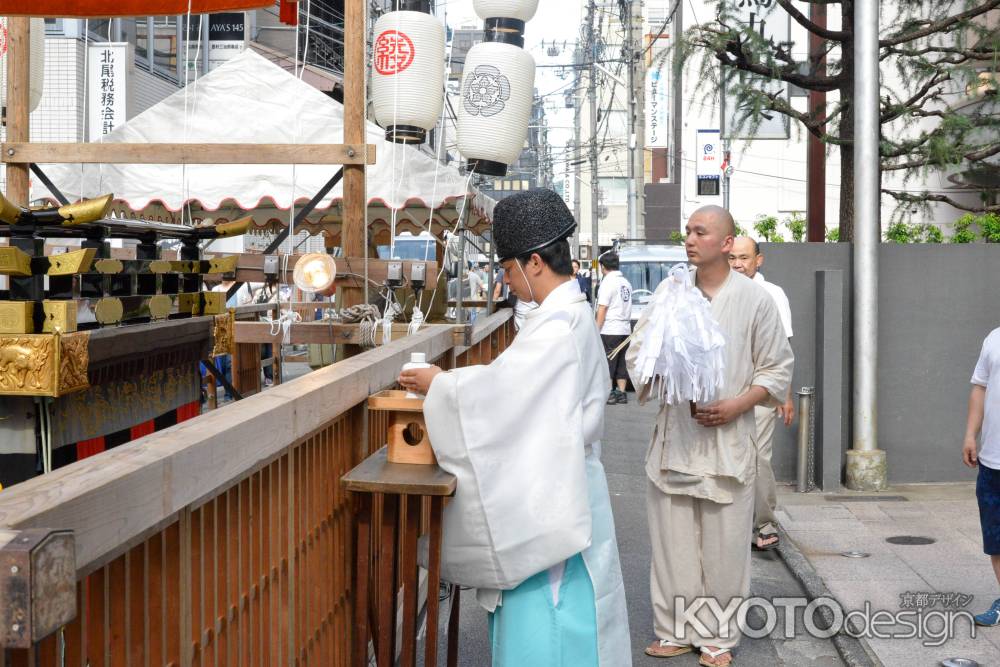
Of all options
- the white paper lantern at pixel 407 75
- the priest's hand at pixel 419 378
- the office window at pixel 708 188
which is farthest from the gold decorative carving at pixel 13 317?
the office window at pixel 708 188

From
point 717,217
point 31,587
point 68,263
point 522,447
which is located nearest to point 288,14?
point 717,217

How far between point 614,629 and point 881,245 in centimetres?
659

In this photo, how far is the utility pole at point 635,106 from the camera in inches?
1202

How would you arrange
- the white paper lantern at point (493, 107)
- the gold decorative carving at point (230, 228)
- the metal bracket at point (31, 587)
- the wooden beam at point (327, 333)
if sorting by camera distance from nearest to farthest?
the metal bracket at point (31, 587) → the gold decorative carving at point (230, 228) → the wooden beam at point (327, 333) → the white paper lantern at point (493, 107)

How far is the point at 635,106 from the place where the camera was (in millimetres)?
34094

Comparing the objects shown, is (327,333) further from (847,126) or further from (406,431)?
(847,126)

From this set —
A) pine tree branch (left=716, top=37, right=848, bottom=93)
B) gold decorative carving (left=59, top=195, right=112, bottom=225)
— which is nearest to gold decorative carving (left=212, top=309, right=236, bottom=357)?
gold decorative carving (left=59, top=195, right=112, bottom=225)

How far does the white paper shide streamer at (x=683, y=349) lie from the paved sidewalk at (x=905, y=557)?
5.40ft

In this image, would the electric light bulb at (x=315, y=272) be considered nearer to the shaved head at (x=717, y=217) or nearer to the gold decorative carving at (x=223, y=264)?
the gold decorative carving at (x=223, y=264)

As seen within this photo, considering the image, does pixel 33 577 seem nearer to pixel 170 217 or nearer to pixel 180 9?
pixel 180 9

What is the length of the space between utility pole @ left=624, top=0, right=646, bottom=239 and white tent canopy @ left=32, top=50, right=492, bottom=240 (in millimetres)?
15165

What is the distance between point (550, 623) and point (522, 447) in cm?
57

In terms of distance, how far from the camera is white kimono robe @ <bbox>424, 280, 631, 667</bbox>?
2.90 m

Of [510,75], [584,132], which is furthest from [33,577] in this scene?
[584,132]
